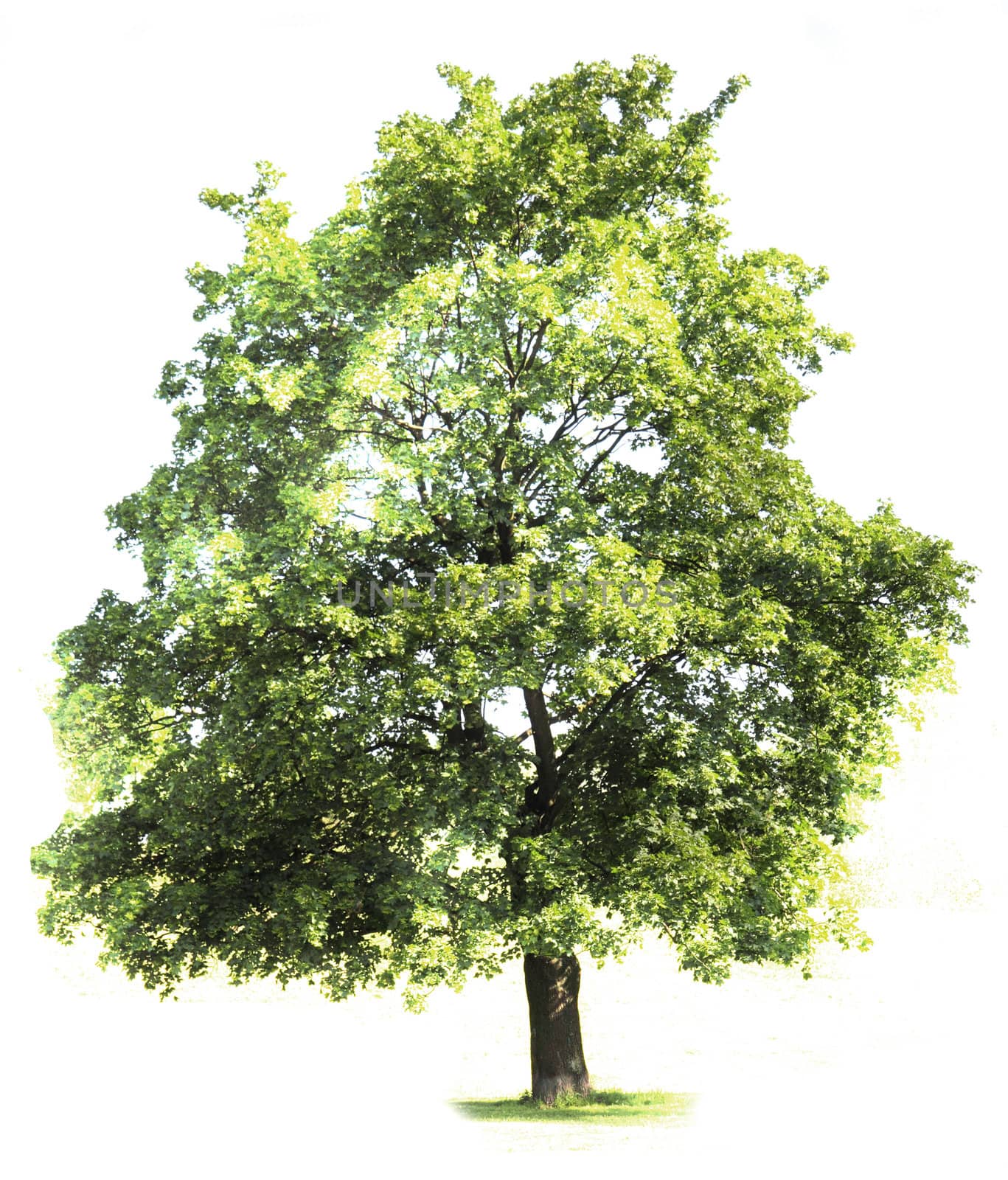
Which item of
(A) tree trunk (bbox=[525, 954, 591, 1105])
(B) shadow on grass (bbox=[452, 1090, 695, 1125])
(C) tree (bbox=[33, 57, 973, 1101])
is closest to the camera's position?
(C) tree (bbox=[33, 57, 973, 1101])

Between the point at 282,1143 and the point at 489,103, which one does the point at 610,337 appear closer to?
the point at 489,103

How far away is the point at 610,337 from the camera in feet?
42.2

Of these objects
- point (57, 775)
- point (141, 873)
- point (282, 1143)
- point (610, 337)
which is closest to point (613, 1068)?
point (282, 1143)

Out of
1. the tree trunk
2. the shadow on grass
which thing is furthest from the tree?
the shadow on grass

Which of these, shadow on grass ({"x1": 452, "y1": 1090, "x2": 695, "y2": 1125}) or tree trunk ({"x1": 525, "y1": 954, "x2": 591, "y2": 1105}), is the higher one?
tree trunk ({"x1": 525, "y1": 954, "x2": 591, "y2": 1105})

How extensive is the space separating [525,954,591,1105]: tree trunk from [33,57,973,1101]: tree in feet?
5.97

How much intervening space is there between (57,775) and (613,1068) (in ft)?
35.9

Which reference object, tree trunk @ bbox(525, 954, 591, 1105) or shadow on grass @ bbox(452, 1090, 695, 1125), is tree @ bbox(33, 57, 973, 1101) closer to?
tree trunk @ bbox(525, 954, 591, 1105)

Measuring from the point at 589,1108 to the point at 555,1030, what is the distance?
3.55 feet

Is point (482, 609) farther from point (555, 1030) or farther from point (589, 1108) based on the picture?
point (589, 1108)

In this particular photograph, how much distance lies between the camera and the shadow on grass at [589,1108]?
13.9 meters

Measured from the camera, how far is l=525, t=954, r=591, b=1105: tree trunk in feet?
48.6

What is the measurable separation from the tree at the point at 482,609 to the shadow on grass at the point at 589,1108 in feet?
8.10

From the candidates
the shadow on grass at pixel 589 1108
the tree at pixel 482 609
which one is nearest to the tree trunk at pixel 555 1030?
the shadow on grass at pixel 589 1108
